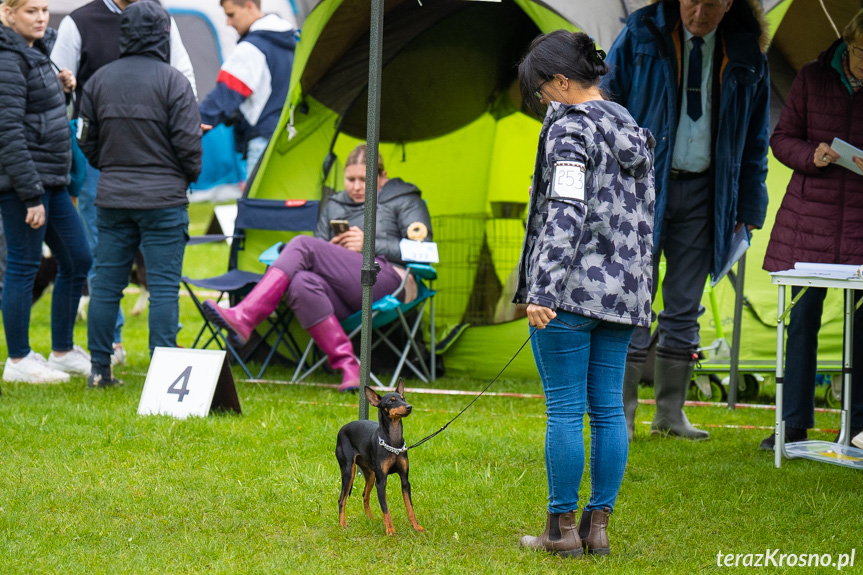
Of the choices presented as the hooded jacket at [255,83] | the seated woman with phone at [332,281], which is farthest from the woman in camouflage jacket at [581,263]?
the hooded jacket at [255,83]

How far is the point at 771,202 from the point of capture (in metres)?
5.53

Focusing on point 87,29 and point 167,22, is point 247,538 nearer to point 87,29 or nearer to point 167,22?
point 167,22

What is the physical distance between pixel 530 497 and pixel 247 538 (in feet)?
3.05

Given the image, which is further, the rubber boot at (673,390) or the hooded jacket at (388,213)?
the hooded jacket at (388,213)

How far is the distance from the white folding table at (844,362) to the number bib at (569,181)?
134cm

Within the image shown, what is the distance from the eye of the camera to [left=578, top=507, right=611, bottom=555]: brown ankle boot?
2.73 meters

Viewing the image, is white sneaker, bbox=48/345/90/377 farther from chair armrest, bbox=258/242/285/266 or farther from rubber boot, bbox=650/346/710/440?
rubber boot, bbox=650/346/710/440

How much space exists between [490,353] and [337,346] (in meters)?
1.02

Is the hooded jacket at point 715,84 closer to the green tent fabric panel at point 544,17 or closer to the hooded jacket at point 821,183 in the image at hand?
the hooded jacket at point 821,183

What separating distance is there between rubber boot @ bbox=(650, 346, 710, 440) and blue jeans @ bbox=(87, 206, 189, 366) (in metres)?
2.24

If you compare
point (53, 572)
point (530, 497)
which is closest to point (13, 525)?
point (53, 572)

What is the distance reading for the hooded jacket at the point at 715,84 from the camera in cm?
387

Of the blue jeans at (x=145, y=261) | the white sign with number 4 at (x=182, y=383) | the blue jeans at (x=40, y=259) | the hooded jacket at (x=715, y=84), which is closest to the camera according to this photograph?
the hooded jacket at (x=715, y=84)

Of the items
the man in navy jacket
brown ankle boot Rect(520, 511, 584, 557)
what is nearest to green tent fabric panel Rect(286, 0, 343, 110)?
the man in navy jacket
